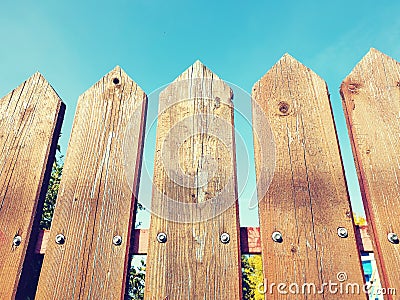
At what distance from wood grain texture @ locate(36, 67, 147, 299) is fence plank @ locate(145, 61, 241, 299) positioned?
0.11 meters

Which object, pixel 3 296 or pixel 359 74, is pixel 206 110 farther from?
pixel 3 296

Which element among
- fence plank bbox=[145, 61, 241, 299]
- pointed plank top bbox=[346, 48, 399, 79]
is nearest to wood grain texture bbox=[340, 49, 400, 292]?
pointed plank top bbox=[346, 48, 399, 79]

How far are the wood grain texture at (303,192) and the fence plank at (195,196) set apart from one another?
0.13 m

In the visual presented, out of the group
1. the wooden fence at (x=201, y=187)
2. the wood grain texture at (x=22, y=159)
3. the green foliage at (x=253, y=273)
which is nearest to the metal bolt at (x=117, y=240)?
the wooden fence at (x=201, y=187)

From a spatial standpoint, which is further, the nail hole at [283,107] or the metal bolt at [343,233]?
the nail hole at [283,107]

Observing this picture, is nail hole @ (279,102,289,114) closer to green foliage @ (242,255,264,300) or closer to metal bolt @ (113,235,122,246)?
metal bolt @ (113,235,122,246)

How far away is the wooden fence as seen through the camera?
1.26 m

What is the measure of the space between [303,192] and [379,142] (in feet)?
1.30

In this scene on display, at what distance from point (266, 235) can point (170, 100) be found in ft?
2.47

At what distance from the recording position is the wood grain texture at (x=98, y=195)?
1.29 m

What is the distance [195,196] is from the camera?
1394mm

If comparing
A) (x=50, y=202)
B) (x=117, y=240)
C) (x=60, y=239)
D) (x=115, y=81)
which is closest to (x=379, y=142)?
(x=117, y=240)

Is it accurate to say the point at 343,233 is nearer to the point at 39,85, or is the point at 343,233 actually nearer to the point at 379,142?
the point at 379,142

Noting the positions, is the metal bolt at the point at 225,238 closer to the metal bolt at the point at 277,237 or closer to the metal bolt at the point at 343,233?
the metal bolt at the point at 277,237
